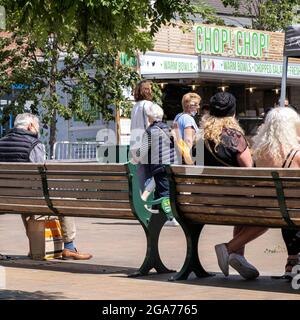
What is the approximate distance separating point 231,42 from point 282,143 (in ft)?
58.3

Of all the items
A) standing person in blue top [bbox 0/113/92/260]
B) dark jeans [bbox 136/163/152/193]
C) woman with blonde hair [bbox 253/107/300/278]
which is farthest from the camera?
dark jeans [bbox 136/163/152/193]

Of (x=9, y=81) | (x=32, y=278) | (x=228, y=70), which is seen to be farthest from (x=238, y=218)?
(x=228, y=70)

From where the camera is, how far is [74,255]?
37.0 feet

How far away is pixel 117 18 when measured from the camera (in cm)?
774

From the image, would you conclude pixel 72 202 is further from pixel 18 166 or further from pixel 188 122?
pixel 188 122

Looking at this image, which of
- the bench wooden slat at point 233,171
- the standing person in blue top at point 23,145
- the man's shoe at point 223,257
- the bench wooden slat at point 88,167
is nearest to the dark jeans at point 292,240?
the man's shoe at point 223,257

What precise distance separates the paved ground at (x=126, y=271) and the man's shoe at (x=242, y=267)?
0.08 meters

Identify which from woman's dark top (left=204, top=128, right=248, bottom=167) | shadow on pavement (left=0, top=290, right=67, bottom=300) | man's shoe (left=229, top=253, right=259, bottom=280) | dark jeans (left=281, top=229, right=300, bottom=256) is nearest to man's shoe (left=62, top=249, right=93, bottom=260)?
woman's dark top (left=204, top=128, right=248, bottom=167)

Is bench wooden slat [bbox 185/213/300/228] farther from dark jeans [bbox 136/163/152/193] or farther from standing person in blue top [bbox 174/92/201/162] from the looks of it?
standing person in blue top [bbox 174/92/201/162]

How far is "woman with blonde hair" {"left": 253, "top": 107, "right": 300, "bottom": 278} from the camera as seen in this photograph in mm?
9352

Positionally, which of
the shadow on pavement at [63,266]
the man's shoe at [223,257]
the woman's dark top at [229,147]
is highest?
the woman's dark top at [229,147]

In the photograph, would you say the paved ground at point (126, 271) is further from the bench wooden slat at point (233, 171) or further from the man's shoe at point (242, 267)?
A: the bench wooden slat at point (233, 171)

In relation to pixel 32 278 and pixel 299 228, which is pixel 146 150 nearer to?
pixel 32 278

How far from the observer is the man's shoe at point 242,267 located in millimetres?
9422
